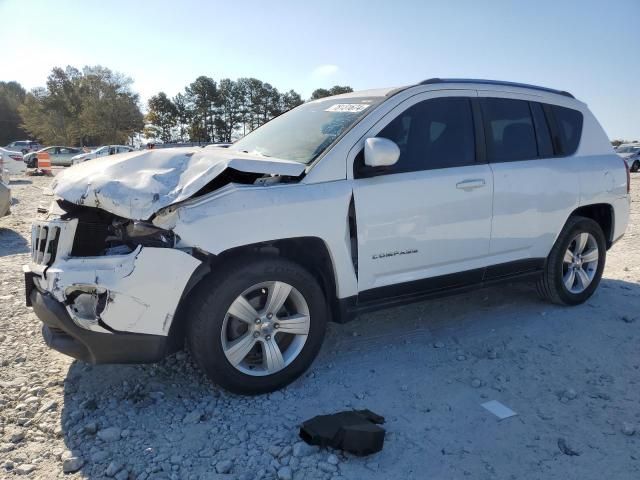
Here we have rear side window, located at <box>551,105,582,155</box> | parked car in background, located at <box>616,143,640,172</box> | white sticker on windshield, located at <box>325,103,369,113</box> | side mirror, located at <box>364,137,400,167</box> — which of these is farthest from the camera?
parked car in background, located at <box>616,143,640,172</box>

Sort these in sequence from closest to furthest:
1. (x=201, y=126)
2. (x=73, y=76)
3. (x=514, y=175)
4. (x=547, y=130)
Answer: (x=514, y=175)
(x=547, y=130)
(x=73, y=76)
(x=201, y=126)

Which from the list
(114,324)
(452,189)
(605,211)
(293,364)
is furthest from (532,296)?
(114,324)

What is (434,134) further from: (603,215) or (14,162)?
(14,162)

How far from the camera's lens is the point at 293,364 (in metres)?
3.20

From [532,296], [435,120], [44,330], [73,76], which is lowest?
[532,296]

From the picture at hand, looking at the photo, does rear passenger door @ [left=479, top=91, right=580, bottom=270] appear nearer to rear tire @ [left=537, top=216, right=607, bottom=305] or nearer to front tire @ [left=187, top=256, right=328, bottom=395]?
rear tire @ [left=537, top=216, right=607, bottom=305]

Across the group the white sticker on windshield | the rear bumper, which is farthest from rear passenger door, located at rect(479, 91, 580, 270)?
the rear bumper

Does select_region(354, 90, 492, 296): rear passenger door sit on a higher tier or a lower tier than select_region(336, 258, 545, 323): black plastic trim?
higher

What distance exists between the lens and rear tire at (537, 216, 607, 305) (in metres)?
4.55

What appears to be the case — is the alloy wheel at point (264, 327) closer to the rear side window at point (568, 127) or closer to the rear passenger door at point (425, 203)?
the rear passenger door at point (425, 203)

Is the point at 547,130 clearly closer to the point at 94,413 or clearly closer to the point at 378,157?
the point at 378,157

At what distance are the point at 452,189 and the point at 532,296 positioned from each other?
2.07m

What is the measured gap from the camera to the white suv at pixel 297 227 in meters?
→ 2.76

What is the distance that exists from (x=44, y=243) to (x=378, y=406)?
228 centimetres
